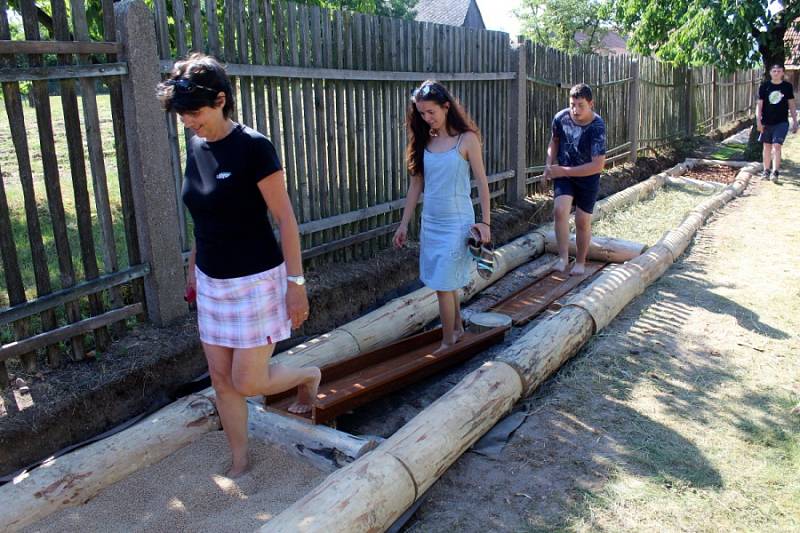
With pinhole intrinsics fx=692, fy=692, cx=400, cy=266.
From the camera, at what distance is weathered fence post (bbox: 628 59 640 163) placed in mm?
12562

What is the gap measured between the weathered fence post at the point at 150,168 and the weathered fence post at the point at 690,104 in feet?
47.9

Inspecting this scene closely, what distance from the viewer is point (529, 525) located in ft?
10.4

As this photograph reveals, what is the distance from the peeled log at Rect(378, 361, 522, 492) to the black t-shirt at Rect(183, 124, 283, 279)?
1114 millimetres

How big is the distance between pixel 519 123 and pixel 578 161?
8.17 feet

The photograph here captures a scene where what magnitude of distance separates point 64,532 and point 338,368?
1883 millimetres

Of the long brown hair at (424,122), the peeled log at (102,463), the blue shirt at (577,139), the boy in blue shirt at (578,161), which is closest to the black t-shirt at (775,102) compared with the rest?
the boy in blue shirt at (578,161)

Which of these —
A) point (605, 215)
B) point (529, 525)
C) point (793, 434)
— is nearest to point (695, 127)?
point (605, 215)

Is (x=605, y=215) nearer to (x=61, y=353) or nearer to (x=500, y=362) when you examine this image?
(x=500, y=362)

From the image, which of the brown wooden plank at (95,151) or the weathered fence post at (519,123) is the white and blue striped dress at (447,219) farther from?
the weathered fence post at (519,123)

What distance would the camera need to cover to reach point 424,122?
4.57 metres

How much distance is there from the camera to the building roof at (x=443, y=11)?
48.4 m

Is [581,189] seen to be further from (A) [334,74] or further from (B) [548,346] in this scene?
(A) [334,74]

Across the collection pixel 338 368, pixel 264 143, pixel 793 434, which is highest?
pixel 264 143

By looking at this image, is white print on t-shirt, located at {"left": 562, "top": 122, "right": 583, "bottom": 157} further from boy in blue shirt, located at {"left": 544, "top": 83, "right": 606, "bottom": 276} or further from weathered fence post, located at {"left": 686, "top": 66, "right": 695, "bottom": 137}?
weathered fence post, located at {"left": 686, "top": 66, "right": 695, "bottom": 137}
